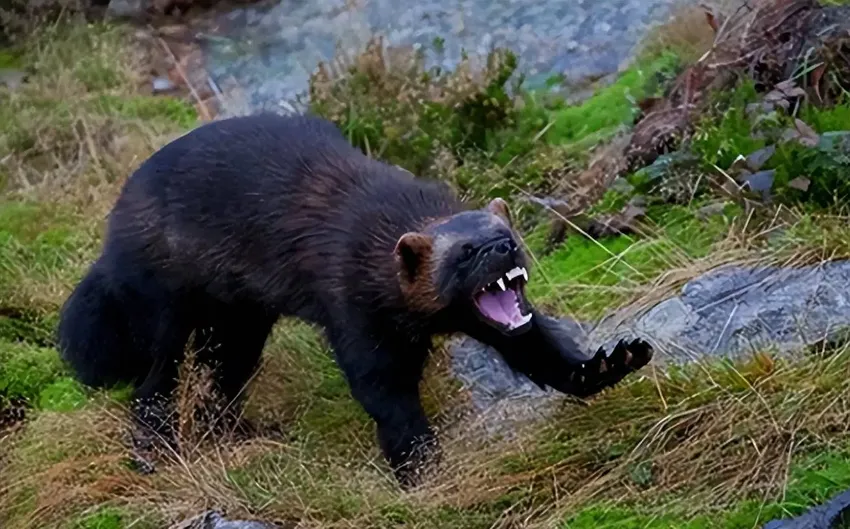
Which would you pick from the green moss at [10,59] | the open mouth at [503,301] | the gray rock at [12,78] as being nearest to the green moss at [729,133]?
the open mouth at [503,301]

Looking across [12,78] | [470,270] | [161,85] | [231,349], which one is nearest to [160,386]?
[231,349]

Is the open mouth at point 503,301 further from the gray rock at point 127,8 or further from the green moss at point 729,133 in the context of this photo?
the gray rock at point 127,8

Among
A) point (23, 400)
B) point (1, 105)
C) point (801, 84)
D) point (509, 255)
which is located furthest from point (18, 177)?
point (509, 255)

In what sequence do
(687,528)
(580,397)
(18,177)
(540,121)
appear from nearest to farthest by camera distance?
(687,528)
(580,397)
(540,121)
(18,177)

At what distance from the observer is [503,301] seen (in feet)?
14.5

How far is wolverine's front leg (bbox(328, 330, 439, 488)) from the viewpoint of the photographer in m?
4.71

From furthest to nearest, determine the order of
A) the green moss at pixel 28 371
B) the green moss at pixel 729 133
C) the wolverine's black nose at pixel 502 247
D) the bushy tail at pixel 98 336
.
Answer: the green moss at pixel 28 371, the green moss at pixel 729 133, the bushy tail at pixel 98 336, the wolverine's black nose at pixel 502 247

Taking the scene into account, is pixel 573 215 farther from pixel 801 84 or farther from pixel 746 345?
pixel 746 345

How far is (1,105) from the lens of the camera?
11.0 m

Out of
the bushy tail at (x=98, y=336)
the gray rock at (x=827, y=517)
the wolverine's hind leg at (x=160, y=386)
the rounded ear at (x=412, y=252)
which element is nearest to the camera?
the gray rock at (x=827, y=517)

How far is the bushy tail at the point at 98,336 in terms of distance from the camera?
5.52m


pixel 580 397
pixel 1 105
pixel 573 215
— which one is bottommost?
pixel 1 105

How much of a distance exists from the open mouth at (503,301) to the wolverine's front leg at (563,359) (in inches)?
11.8

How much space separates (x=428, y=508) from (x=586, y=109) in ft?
14.3
